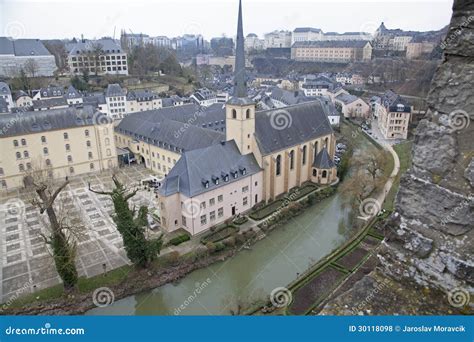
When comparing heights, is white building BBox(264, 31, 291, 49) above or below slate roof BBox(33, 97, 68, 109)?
above

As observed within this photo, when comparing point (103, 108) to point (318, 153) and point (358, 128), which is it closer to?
point (318, 153)

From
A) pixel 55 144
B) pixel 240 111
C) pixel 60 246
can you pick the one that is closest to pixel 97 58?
pixel 55 144

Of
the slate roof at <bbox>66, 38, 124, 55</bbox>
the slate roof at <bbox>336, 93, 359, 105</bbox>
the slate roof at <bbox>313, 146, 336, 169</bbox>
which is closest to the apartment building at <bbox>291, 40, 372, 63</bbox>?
the slate roof at <bbox>336, 93, 359, 105</bbox>

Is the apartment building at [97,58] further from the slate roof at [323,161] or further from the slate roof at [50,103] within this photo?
the slate roof at [323,161]

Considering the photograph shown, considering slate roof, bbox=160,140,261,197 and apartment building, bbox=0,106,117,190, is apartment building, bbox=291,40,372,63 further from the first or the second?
slate roof, bbox=160,140,261,197

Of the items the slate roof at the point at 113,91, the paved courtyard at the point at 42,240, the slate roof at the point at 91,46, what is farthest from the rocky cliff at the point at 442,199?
the slate roof at the point at 91,46

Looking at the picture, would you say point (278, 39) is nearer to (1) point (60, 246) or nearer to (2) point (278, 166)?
(2) point (278, 166)

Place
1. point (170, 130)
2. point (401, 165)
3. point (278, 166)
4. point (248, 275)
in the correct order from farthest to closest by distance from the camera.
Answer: point (401, 165) < point (170, 130) < point (278, 166) < point (248, 275)
